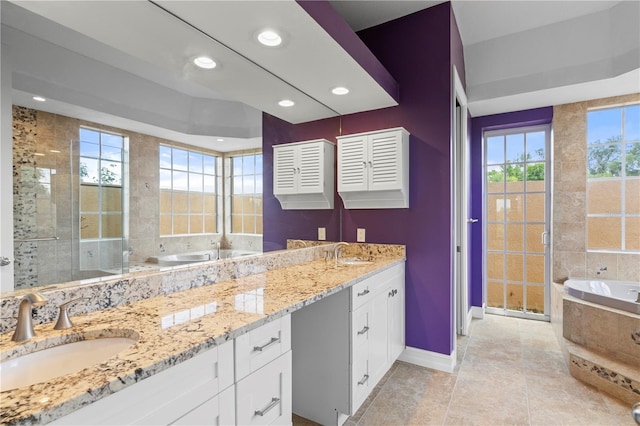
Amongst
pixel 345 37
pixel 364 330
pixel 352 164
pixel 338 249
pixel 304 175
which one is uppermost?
pixel 345 37

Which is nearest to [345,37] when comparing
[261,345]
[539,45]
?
[261,345]

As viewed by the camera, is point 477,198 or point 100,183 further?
point 477,198

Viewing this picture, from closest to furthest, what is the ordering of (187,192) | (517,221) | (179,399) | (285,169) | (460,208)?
(179,399)
(187,192)
(285,169)
(460,208)
(517,221)

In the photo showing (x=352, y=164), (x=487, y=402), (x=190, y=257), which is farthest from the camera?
(x=352, y=164)

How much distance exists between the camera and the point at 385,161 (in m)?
2.65

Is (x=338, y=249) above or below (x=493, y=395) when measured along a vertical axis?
above

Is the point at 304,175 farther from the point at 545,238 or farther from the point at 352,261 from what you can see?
the point at 545,238

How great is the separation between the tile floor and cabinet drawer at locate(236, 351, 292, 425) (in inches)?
30.0

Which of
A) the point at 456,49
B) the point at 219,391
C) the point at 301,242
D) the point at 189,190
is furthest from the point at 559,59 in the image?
the point at 219,391

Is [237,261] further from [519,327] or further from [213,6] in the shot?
[519,327]

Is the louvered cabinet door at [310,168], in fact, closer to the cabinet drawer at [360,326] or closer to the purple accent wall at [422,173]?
the purple accent wall at [422,173]

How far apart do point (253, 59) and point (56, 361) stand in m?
1.73

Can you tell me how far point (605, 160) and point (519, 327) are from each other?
6.57ft

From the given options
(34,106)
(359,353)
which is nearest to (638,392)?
(359,353)
